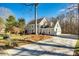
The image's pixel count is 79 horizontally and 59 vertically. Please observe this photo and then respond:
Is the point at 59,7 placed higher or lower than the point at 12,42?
higher

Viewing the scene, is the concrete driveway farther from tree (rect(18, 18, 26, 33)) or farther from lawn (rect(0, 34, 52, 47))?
tree (rect(18, 18, 26, 33))

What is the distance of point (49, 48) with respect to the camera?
→ 7.01 feet

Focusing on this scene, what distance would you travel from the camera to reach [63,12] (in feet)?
6.91

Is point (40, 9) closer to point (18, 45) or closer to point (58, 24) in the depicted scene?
point (58, 24)

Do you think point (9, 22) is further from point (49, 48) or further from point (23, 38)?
point (49, 48)

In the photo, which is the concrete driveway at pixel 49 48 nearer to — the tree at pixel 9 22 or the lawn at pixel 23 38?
the lawn at pixel 23 38

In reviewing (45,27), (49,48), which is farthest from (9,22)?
(49,48)

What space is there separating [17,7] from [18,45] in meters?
0.37

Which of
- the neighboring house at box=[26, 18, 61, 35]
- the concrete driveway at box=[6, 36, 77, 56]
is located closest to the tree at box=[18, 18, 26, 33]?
the neighboring house at box=[26, 18, 61, 35]

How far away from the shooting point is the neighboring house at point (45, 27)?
213cm

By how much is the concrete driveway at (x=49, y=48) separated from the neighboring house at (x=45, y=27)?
0.09 meters

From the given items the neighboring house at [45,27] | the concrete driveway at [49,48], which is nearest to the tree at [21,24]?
the neighboring house at [45,27]

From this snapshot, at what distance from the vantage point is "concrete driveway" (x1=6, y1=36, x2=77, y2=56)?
2113 millimetres

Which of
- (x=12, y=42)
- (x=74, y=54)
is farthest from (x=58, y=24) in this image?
(x=12, y=42)
